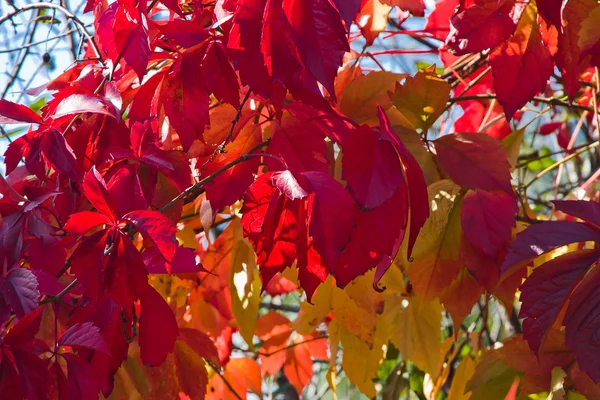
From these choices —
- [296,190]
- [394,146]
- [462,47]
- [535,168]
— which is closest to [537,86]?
[462,47]

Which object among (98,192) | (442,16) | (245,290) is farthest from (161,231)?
(442,16)

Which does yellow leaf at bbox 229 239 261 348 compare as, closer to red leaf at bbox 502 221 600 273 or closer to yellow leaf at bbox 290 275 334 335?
yellow leaf at bbox 290 275 334 335

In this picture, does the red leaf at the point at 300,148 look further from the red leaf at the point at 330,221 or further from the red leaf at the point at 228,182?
the red leaf at the point at 330,221

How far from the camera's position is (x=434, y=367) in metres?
1.05

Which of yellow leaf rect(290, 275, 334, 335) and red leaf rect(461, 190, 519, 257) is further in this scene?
yellow leaf rect(290, 275, 334, 335)

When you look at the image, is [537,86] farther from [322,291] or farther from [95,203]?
[95,203]

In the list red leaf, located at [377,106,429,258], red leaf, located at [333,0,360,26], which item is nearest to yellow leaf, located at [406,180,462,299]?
red leaf, located at [377,106,429,258]

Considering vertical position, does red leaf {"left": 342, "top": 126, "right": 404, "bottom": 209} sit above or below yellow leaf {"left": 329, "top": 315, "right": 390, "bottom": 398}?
above

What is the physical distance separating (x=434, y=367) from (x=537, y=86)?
44 centimetres

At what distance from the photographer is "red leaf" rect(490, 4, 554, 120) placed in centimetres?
81

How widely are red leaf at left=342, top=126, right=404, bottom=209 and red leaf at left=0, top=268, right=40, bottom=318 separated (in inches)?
11.3

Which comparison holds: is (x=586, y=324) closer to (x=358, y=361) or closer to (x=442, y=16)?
(x=358, y=361)

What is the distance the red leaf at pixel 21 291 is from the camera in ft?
2.09

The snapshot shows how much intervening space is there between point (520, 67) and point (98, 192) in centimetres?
48
